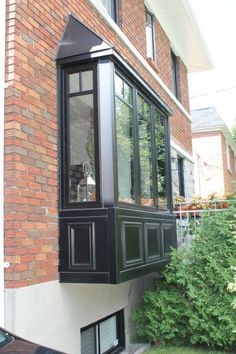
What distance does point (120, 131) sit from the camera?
4641 mm

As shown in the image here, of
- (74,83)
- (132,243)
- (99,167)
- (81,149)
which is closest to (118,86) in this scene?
(74,83)

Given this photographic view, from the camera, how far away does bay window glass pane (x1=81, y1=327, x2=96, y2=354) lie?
504 cm

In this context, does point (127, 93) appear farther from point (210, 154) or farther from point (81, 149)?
point (210, 154)

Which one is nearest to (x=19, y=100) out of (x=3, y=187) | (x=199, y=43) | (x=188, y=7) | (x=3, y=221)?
(x=3, y=187)

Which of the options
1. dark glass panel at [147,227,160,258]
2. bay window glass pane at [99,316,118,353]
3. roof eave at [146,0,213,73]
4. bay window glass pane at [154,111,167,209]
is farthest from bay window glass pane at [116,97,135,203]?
roof eave at [146,0,213,73]

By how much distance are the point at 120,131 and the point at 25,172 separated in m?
1.25

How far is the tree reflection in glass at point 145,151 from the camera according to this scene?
210 inches

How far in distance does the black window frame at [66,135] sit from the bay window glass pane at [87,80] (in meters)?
0.04

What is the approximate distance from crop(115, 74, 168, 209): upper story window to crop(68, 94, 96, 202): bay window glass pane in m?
0.31

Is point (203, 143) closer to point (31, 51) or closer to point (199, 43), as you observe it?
point (199, 43)

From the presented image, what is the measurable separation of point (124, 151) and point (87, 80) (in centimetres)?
91

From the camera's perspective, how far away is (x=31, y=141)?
161 inches

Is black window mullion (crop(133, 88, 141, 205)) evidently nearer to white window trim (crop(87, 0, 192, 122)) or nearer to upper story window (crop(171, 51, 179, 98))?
white window trim (crop(87, 0, 192, 122))

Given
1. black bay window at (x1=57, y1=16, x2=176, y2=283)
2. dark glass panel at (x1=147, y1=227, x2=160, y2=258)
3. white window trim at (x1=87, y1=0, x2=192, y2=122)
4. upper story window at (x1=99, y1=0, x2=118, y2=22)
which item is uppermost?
upper story window at (x1=99, y1=0, x2=118, y2=22)
